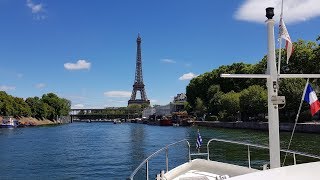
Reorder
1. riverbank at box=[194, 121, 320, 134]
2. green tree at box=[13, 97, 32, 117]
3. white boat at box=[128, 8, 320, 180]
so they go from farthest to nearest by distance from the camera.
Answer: green tree at box=[13, 97, 32, 117]
riverbank at box=[194, 121, 320, 134]
white boat at box=[128, 8, 320, 180]

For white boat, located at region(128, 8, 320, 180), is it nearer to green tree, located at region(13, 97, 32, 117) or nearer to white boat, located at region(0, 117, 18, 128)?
white boat, located at region(0, 117, 18, 128)

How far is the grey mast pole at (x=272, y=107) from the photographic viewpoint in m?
8.09

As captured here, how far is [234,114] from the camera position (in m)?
117

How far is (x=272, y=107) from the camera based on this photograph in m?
8.27

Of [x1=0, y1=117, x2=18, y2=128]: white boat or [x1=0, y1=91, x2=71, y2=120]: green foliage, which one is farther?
Answer: [x1=0, y1=91, x2=71, y2=120]: green foliage

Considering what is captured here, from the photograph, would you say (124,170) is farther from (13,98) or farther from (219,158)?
(13,98)

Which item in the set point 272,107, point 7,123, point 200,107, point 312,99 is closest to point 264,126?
point 200,107

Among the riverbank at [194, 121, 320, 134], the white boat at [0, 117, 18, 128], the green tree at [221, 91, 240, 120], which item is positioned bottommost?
the riverbank at [194, 121, 320, 134]

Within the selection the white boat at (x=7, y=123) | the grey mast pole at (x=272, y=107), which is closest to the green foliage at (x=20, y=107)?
the white boat at (x=7, y=123)

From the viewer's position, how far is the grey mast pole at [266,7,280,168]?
8.09 metres

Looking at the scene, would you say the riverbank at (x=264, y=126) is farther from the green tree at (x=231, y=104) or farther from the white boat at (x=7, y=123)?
the white boat at (x=7, y=123)

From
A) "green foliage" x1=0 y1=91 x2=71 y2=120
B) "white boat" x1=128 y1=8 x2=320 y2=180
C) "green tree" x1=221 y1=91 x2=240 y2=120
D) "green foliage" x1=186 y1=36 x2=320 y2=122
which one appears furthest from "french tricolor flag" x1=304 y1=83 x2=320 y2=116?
"green foliage" x1=0 y1=91 x2=71 y2=120

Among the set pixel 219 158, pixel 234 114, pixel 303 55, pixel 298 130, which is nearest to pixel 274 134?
pixel 219 158

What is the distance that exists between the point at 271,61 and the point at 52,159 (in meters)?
34.8
